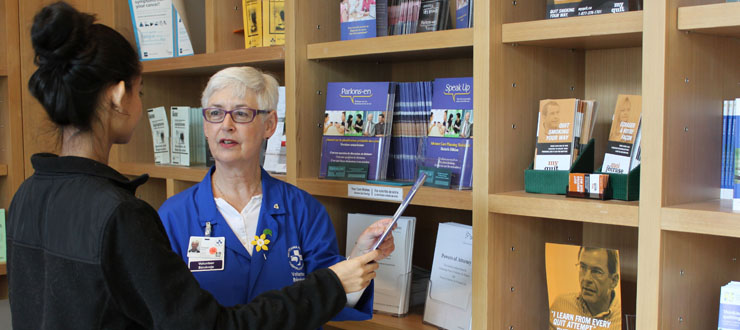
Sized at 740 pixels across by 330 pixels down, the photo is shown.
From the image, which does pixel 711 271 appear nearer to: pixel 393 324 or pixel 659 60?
pixel 659 60

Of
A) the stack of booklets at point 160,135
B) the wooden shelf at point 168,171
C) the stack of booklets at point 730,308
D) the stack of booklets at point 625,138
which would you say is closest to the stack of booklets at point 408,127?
the stack of booklets at point 625,138

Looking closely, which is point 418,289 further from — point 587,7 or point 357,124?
point 587,7

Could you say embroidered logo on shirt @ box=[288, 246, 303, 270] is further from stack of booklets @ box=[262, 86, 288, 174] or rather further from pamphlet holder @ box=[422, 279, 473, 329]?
stack of booklets @ box=[262, 86, 288, 174]

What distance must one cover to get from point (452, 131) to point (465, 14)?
373 mm

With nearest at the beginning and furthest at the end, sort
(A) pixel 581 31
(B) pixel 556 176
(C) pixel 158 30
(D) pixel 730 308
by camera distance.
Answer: (D) pixel 730 308, (A) pixel 581 31, (B) pixel 556 176, (C) pixel 158 30

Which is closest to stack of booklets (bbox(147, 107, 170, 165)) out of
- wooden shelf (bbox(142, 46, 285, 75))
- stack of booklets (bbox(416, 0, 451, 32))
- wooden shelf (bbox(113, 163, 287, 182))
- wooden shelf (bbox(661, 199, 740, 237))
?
wooden shelf (bbox(113, 163, 287, 182))

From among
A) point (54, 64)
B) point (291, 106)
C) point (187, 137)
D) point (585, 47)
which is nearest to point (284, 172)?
point (291, 106)

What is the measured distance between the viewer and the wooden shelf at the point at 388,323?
92.4 inches

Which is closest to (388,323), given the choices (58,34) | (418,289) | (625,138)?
(418,289)

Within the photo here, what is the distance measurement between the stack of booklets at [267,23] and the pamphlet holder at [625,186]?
142 centimetres

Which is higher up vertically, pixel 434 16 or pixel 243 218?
pixel 434 16

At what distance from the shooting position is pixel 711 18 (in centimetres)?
155

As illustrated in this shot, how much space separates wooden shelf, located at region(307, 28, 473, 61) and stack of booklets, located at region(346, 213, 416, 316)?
59cm

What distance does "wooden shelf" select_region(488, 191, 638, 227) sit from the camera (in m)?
1.69
